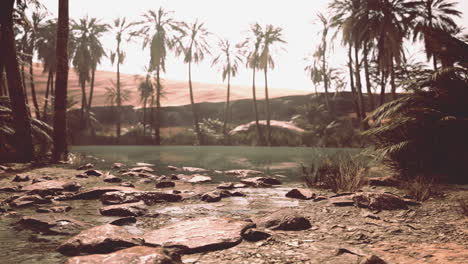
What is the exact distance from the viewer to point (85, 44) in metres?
38.1

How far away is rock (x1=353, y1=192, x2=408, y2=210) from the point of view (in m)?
4.79

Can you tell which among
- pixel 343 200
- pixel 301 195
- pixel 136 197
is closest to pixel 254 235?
pixel 343 200

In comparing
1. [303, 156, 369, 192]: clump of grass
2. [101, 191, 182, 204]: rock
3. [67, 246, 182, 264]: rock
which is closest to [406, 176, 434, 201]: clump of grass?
[303, 156, 369, 192]: clump of grass

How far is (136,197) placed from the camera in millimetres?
5934

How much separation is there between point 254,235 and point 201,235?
57 cm

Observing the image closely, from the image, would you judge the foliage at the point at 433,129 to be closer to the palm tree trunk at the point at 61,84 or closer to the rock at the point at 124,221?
the rock at the point at 124,221

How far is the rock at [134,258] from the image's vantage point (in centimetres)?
269

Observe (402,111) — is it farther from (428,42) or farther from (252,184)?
(252,184)

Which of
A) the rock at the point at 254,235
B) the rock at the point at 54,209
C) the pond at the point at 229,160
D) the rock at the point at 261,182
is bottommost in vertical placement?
the pond at the point at 229,160

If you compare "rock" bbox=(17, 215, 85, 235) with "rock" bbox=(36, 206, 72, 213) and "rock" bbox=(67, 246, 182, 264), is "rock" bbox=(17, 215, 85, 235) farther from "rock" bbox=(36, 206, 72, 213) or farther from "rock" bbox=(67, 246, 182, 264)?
"rock" bbox=(67, 246, 182, 264)

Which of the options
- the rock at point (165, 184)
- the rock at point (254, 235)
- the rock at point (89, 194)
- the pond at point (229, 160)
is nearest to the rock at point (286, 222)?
the rock at point (254, 235)

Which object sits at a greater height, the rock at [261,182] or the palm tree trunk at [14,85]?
the palm tree trunk at [14,85]

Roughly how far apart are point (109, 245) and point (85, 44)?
131 ft

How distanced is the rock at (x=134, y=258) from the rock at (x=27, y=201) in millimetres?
3245
